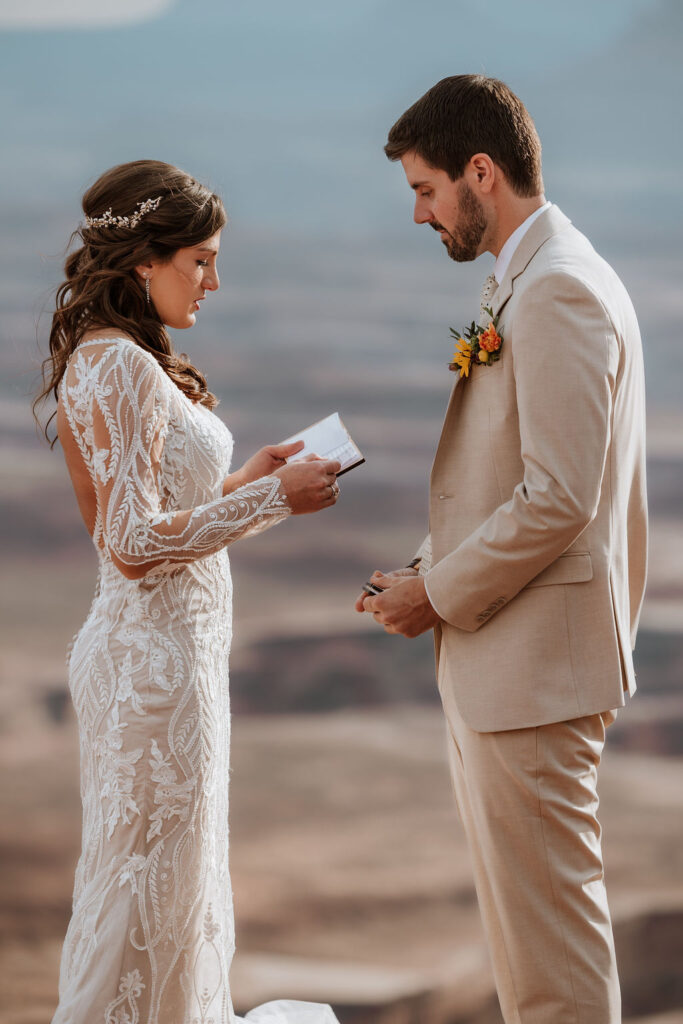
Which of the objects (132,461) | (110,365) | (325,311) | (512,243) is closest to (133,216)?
(110,365)

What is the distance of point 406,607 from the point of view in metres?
1.86

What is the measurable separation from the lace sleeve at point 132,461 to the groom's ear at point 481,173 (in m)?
0.65

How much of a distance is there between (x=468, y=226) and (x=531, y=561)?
62 centimetres

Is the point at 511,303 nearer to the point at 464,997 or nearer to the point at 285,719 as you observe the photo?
the point at 464,997

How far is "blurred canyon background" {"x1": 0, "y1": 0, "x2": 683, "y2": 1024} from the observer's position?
342cm

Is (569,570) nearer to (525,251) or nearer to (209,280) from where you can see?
(525,251)

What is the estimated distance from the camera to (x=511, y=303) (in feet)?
5.84

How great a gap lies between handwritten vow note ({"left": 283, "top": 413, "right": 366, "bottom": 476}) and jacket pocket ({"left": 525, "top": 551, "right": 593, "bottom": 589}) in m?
0.46

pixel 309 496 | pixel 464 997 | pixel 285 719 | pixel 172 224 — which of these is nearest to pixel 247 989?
pixel 464 997

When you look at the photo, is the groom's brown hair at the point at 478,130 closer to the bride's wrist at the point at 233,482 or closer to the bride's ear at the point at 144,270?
the bride's ear at the point at 144,270

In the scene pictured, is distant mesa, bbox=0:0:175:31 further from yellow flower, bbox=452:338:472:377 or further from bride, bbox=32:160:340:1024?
yellow flower, bbox=452:338:472:377

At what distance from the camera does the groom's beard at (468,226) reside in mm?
1878

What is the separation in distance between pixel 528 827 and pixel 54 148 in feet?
9.08

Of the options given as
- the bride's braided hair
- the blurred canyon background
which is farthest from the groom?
the blurred canyon background
